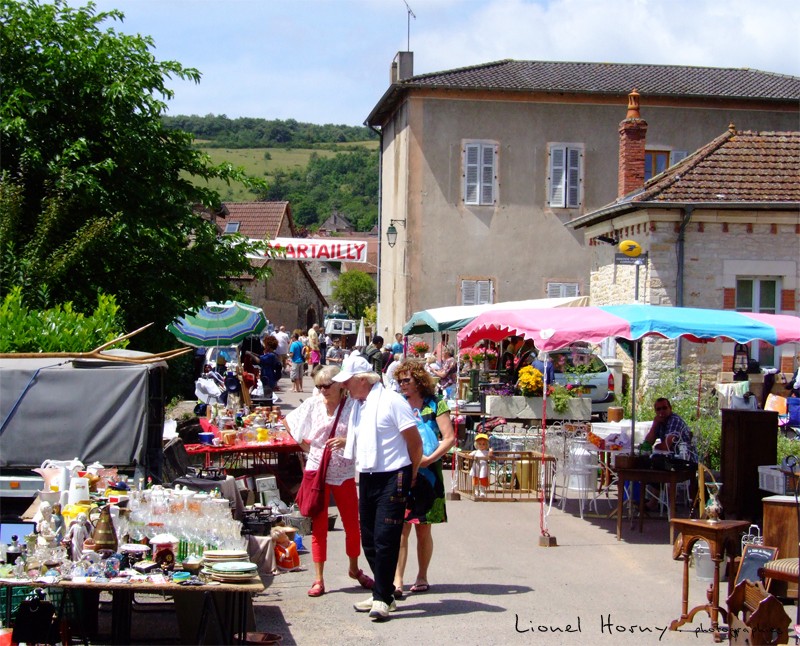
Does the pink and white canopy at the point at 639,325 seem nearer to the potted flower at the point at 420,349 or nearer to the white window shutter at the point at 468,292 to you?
the potted flower at the point at 420,349

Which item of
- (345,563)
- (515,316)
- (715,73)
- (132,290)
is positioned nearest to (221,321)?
(132,290)

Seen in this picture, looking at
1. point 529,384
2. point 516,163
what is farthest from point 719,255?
point 516,163

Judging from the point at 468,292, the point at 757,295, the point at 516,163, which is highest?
the point at 516,163

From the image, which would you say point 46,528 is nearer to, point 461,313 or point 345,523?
point 345,523

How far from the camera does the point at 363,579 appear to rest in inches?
311

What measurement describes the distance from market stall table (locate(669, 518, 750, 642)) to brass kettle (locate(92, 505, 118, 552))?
3691mm

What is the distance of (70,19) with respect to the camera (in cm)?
1389

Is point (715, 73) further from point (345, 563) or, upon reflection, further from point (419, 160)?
point (345, 563)

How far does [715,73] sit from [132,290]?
71.4 feet

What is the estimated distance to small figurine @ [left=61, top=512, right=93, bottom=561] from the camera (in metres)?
5.88

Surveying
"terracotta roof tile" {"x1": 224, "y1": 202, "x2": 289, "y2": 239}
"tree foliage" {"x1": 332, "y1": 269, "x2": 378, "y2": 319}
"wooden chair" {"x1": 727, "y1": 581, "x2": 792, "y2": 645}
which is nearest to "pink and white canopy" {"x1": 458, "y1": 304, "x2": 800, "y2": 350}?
"wooden chair" {"x1": 727, "y1": 581, "x2": 792, "y2": 645}

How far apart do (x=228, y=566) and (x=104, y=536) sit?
744 millimetres

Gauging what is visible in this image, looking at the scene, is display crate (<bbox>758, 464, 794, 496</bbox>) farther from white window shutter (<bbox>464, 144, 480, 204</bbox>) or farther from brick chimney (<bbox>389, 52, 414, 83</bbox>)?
brick chimney (<bbox>389, 52, 414, 83</bbox>)

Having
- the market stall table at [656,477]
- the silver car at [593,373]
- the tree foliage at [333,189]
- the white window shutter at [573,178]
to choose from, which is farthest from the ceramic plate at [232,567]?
the tree foliage at [333,189]
